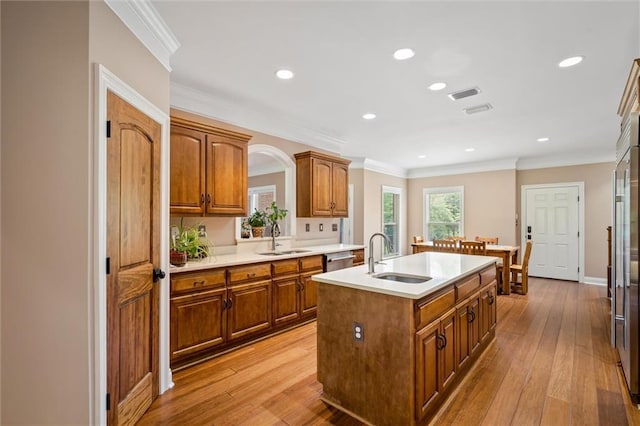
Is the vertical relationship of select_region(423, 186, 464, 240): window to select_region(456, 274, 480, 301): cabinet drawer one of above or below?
above

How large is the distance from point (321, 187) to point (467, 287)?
258 cm

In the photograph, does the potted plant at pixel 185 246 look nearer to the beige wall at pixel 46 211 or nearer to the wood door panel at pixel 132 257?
the wood door panel at pixel 132 257

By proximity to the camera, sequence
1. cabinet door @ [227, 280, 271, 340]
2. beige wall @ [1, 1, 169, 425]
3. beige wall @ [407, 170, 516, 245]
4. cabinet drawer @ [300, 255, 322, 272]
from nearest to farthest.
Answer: beige wall @ [1, 1, 169, 425]
cabinet door @ [227, 280, 271, 340]
cabinet drawer @ [300, 255, 322, 272]
beige wall @ [407, 170, 516, 245]

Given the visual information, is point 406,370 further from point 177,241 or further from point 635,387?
point 177,241

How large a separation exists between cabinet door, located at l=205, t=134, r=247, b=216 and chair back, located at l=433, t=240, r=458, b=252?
3375 millimetres

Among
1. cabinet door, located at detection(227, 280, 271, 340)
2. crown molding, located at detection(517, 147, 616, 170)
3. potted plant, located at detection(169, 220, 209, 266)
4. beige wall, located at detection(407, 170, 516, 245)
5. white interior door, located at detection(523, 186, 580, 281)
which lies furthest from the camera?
beige wall, located at detection(407, 170, 516, 245)

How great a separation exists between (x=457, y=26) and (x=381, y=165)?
549cm

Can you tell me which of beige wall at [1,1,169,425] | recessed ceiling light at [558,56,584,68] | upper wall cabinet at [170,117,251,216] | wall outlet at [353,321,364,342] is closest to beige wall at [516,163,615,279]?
recessed ceiling light at [558,56,584,68]

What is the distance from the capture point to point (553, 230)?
6.68 metres

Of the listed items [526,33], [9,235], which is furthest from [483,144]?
[9,235]

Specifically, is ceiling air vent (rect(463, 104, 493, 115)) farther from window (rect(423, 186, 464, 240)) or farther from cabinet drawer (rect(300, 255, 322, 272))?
window (rect(423, 186, 464, 240))

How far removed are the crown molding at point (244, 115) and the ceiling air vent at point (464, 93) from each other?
200cm

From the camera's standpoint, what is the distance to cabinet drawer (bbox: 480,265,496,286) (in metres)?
2.91

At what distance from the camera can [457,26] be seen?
2.14 meters
